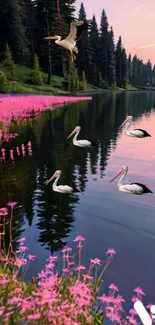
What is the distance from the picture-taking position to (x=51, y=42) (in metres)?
2.93

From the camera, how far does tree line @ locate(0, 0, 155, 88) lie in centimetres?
323

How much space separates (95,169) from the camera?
18406 millimetres

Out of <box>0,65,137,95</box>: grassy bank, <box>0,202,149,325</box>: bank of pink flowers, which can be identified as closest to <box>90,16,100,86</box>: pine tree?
<box>0,65,137,95</box>: grassy bank

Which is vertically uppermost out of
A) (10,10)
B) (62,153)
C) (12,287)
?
(10,10)

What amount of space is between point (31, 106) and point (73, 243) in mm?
26368

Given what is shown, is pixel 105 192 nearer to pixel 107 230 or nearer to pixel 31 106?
pixel 107 230

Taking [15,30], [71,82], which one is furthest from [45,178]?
[15,30]

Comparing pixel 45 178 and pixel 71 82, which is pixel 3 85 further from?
pixel 45 178

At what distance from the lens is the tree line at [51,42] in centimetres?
323

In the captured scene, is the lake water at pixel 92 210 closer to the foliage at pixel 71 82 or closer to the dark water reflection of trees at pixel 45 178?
the dark water reflection of trees at pixel 45 178

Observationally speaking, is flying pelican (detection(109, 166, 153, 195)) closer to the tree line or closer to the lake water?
the tree line

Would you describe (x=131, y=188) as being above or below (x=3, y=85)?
above

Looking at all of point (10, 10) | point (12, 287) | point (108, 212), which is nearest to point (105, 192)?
point (108, 212)

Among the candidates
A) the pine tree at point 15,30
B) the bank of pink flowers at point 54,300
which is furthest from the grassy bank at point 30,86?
the bank of pink flowers at point 54,300
